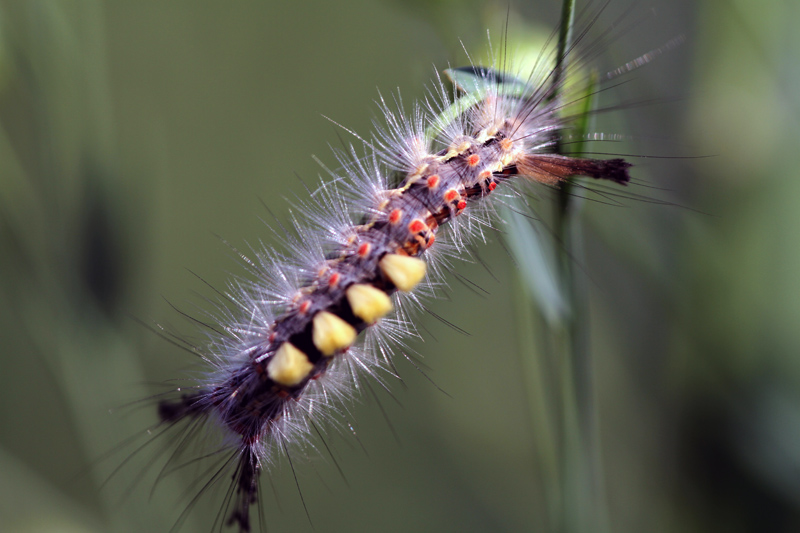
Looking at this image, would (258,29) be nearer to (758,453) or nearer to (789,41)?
(789,41)

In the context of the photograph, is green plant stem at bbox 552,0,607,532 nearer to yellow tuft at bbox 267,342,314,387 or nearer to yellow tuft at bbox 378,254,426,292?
yellow tuft at bbox 378,254,426,292

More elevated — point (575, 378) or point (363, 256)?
point (363, 256)

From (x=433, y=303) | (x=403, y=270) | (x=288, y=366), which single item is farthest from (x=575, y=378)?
(x=433, y=303)

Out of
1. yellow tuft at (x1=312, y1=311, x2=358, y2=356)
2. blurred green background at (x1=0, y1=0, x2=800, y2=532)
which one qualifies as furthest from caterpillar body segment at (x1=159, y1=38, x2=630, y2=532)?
blurred green background at (x1=0, y1=0, x2=800, y2=532)

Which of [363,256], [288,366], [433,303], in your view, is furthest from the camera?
[433,303]

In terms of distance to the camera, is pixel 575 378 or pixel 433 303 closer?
pixel 575 378

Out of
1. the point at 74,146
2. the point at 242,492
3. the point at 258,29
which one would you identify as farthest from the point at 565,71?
the point at 258,29

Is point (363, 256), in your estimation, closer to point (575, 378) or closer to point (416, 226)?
point (416, 226)

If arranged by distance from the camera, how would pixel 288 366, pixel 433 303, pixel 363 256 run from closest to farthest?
pixel 288 366
pixel 363 256
pixel 433 303
